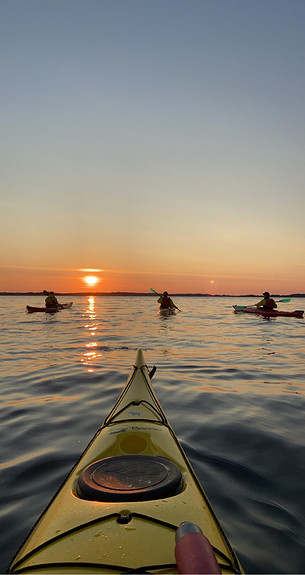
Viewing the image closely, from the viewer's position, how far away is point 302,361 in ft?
32.6

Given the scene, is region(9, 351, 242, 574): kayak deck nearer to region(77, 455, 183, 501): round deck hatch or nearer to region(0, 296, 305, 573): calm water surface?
region(77, 455, 183, 501): round deck hatch

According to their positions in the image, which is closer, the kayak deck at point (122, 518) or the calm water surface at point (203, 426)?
the kayak deck at point (122, 518)

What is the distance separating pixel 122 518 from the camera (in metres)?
1.99

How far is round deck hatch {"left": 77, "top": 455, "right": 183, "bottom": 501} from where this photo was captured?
224 cm

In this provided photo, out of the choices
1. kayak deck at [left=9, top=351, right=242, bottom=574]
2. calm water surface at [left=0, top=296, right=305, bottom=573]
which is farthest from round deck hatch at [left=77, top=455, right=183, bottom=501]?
calm water surface at [left=0, top=296, right=305, bottom=573]

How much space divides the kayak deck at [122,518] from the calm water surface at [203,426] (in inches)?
26.3

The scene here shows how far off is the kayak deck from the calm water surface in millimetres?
669

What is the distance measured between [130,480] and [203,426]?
2.96 m

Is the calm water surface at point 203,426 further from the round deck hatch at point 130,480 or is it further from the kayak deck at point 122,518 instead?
the round deck hatch at point 130,480


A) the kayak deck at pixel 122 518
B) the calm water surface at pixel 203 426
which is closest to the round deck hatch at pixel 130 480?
the kayak deck at pixel 122 518

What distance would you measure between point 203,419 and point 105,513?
3.58 meters

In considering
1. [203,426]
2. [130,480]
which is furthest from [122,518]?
[203,426]

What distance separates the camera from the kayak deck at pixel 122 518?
67.7 inches

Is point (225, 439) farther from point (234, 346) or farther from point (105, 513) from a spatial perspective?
point (234, 346)
